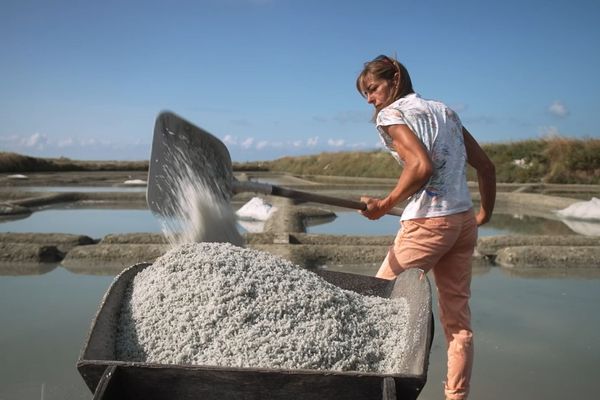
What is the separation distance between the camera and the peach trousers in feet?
5.12

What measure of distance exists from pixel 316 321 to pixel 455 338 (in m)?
0.53

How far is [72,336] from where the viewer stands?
7.70ft

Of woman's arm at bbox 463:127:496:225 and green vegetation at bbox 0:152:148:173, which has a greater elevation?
green vegetation at bbox 0:152:148:173

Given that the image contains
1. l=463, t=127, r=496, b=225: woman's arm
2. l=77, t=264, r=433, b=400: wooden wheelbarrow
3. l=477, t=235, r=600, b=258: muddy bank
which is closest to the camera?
l=77, t=264, r=433, b=400: wooden wheelbarrow

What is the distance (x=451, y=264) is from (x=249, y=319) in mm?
685

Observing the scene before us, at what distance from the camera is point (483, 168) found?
180 cm

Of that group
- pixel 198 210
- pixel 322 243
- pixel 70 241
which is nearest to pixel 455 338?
pixel 198 210

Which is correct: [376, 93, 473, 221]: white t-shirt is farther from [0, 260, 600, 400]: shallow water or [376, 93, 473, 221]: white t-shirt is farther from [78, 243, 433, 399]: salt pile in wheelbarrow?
[0, 260, 600, 400]: shallow water

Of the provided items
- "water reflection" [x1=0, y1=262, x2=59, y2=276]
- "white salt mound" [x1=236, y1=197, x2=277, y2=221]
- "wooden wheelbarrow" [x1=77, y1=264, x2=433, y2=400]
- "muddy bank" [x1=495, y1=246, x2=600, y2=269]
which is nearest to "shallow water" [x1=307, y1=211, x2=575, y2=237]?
"white salt mound" [x1=236, y1=197, x2=277, y2=221]

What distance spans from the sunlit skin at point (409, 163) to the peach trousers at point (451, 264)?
114mm

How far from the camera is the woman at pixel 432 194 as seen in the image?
151cm

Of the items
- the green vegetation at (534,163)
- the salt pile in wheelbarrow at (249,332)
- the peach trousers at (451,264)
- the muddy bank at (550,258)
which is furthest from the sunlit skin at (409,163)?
the green vegetation at (534,163)

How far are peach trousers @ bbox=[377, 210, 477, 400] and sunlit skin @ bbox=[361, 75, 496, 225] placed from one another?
0.11 metres

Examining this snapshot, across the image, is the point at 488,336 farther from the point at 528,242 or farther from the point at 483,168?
the point at 528,242
